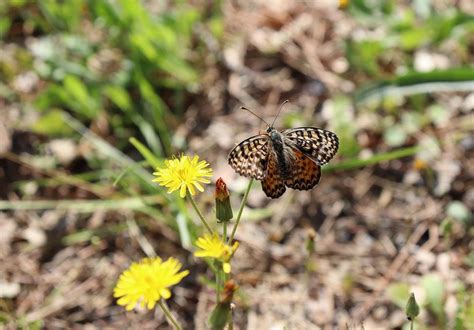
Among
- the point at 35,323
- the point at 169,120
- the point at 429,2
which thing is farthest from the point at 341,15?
the point at 35,323

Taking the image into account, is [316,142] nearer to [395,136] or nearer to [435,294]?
[435,294]

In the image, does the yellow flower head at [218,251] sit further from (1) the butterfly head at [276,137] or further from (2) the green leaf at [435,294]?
(2) the green leaf at [435,294]

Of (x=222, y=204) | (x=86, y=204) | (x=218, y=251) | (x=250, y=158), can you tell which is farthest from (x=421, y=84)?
(x=86, y=204)

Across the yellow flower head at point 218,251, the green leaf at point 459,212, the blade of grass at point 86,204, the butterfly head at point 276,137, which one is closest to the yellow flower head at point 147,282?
the yellow flower head at point 218,251

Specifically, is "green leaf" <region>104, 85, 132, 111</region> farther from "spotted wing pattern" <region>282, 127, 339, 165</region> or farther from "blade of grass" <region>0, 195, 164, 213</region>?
"spotted wing pattern" <region>282, 127, 339, 165</region>

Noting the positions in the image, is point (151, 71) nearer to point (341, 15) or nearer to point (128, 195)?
point (128, 195)
